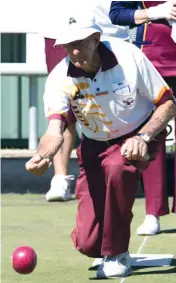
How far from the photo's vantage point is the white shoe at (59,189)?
9.14 m

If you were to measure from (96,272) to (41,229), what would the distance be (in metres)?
1.60

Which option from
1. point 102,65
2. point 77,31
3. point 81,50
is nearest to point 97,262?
point 102,65

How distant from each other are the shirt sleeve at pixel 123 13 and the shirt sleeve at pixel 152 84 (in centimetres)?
130

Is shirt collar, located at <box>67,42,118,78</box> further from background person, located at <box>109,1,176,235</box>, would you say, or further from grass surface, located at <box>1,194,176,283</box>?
background person, located at <box>109,1,176,235</box>

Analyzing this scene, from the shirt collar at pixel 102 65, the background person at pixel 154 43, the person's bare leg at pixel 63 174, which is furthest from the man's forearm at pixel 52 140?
the person's bare leg at pixel 63 174

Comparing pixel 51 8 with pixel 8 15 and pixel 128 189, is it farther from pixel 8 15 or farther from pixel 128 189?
pixel 128 189

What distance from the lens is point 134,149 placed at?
225 inches

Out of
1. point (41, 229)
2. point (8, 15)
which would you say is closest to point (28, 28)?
point (8, 15)

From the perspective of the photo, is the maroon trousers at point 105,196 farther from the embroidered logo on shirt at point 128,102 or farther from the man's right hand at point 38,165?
the man's right hand at point 38,165

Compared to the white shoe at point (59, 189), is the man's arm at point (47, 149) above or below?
above

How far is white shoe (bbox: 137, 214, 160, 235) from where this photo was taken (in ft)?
24.5

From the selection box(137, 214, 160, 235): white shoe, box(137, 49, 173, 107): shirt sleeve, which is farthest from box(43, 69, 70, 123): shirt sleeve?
box(137, 214, 160, 235): white shoe

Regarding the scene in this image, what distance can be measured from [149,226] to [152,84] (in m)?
1.68

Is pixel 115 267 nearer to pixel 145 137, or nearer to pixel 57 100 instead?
pixel 145 137
